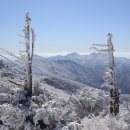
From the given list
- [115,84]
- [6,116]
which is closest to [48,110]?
[6,116]

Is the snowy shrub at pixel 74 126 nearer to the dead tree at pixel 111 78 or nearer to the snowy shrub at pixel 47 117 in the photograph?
the snowy shrub at pixel 47 117

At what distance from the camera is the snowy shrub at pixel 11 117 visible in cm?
1562

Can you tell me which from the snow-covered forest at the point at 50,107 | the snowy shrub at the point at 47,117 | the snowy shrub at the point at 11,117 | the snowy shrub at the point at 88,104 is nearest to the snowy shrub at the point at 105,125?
the snow-covered forest at the point at 50,107

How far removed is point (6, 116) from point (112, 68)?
9.19 meters

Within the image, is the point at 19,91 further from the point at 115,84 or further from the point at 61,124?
the point at 115,84

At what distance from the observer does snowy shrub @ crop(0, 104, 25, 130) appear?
15617mm

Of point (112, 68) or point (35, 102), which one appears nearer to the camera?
point (35, 102)

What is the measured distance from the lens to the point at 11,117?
623 inches

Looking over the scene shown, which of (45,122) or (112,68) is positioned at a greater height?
(112,68)

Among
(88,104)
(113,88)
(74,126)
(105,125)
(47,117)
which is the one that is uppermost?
(113,88)

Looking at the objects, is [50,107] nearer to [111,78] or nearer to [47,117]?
[47,117]

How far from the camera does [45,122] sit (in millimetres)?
16266

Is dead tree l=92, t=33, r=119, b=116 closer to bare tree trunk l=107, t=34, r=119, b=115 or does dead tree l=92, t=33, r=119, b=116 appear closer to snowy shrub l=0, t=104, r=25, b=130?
bare tree trunk l=107, t=34, r=119, b=115

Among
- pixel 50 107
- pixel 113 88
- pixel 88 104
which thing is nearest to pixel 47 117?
pixel 50 107
